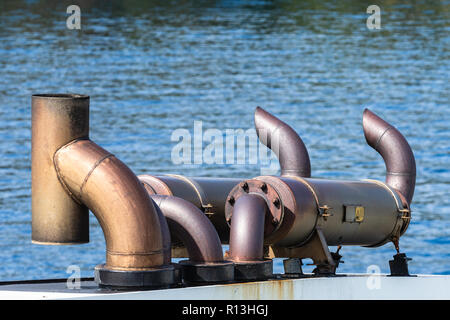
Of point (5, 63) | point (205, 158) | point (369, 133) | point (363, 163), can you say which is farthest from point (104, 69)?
point (369, 133)

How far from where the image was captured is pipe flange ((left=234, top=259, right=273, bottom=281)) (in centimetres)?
1462

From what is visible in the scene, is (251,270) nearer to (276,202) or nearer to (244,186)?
(276,202)

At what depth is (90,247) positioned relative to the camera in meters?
29.2

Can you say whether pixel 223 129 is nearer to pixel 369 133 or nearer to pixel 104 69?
pixel 104 69

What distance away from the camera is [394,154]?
701 inches

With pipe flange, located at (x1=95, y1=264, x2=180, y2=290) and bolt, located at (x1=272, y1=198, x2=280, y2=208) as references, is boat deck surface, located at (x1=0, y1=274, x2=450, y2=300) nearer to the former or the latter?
pipe flange, located at (x1=95, y1=264, x2=180, y2=290)

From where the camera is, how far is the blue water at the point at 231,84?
31250mm

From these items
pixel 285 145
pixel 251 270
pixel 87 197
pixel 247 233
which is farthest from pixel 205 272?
pixel 285 145

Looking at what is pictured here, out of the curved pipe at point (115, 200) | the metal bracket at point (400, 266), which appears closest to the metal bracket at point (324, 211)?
the metal bracket at point (400, 266)

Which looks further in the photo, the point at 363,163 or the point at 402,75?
the point at 402,75

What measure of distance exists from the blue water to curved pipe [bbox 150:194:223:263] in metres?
12.2

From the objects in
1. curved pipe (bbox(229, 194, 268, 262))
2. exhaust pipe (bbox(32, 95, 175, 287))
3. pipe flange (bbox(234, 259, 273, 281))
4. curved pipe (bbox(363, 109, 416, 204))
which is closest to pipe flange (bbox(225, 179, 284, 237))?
curved pipe (bbox(229, 194, 268, 262))

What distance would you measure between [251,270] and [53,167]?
279 centimetres
